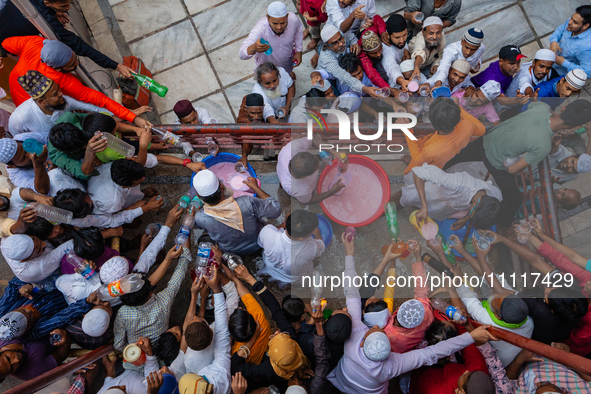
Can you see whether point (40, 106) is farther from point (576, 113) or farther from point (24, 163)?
point (576, 113)

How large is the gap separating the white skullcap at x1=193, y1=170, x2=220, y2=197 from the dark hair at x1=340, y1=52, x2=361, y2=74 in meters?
2.24

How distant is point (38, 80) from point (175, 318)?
2.95 metres

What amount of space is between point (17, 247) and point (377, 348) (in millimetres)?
3239

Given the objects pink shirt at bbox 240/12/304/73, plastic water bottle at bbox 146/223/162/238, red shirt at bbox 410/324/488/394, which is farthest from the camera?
pink shirt at bbox 240/12/304/73

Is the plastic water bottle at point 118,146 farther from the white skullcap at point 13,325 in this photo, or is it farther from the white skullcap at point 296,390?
the white skullcap at point 296,390

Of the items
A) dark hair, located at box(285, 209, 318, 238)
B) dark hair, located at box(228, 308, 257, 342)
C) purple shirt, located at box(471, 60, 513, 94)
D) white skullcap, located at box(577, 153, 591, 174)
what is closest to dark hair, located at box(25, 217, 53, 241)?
dark hair, located at box(228, 308, 257, 342)

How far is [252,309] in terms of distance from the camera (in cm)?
332

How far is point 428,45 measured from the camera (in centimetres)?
436

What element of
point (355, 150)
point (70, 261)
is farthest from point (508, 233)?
point (70, 261)

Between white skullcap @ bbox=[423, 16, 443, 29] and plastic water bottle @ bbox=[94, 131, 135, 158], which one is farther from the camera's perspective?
white skullcap @ bbox=[423, 16, 443, 29]

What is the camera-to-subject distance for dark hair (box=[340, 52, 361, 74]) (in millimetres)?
4117

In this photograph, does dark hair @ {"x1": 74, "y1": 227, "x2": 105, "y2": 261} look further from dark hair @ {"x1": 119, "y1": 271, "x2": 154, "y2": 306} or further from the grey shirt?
the grey shirt

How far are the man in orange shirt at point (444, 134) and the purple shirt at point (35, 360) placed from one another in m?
4.13

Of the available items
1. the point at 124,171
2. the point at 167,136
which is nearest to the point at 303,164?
the point at 167,136
